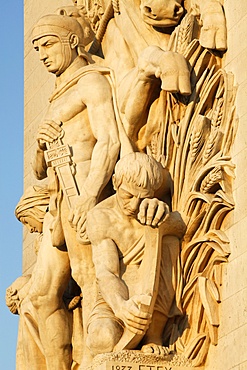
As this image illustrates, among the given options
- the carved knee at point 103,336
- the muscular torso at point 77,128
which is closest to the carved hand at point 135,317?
the carved knee at point 103,336

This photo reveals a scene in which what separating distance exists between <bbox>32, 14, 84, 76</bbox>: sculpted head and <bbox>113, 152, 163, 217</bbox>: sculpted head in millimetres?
1436

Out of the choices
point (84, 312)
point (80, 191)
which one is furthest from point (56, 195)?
point (84, 312)

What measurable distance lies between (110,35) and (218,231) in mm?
2194

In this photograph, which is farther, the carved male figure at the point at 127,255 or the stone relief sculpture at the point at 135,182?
the stone relief sculpture at the point at 135,182

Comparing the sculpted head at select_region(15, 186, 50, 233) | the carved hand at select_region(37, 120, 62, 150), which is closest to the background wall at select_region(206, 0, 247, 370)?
the carved hand at select_region(37, 120, 62, 150)

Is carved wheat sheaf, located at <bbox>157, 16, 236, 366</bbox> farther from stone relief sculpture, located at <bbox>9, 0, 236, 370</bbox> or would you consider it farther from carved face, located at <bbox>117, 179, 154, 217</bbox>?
carved face, located at <bbox>117, 179, 154, 217</bbox>

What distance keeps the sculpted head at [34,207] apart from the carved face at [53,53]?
983 millimetres

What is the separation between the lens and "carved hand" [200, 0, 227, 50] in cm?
959

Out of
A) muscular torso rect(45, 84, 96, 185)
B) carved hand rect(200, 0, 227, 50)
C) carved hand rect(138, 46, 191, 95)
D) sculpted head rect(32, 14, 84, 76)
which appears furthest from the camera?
sculpted head rect(32, 14, 84, 76)

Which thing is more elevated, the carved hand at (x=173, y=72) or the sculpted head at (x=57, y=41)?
the sculpted head at (x=57, y=41)

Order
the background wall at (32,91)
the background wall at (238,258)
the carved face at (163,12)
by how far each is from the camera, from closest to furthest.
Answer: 1. the background wall at (238,258)
2. the carved face at (163,12)
3. the background wall at (32,91)

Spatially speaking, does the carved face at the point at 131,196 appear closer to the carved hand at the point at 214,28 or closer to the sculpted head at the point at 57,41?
the carved hand at the point at 214,28

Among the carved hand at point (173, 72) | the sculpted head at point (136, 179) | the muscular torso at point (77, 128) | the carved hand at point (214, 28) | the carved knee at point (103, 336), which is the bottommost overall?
the carved knee at point (103, 336)

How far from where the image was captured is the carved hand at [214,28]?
9.59 meters
